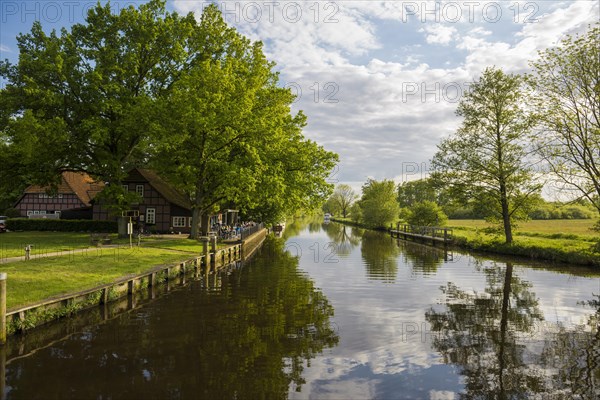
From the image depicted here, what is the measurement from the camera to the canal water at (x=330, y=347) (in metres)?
9.08

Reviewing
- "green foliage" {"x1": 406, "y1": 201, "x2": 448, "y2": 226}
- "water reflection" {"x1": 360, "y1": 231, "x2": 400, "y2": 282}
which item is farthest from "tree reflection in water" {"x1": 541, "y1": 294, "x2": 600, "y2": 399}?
"green foliage" {"x1": 406, "y1": 201, "x2": 448, "y2": 226}

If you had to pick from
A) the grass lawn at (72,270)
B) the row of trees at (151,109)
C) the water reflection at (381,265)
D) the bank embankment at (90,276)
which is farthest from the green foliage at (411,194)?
the grass lawn at (72,270)

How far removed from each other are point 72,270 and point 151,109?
51.0 ft

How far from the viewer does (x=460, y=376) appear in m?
9.98

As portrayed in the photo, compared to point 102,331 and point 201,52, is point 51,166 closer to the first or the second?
point 201,52

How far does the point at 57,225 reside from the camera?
4381cm

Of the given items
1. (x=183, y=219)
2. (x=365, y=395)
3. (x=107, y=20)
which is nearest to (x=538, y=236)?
(x=183, y=219)

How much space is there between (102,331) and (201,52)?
26815mm

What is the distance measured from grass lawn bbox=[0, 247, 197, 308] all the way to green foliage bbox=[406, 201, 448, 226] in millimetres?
41891

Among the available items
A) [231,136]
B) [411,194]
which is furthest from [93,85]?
[411,194]

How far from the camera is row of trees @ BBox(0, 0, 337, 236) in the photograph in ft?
97.1

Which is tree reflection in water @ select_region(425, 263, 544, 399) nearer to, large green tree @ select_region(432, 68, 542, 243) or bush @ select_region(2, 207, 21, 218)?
large green tree @ select_region(432, 68, 542, 243)

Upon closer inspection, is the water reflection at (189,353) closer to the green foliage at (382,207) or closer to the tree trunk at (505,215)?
the tree trunk at (505,215)

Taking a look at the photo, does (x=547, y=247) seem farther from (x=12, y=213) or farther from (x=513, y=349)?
(x=12, y=213)
